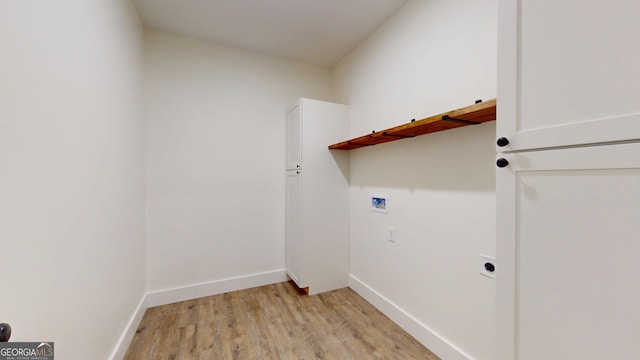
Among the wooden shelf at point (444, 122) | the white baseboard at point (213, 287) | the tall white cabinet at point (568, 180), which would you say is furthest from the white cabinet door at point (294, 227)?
the tall white cabinet at point (568, 180)

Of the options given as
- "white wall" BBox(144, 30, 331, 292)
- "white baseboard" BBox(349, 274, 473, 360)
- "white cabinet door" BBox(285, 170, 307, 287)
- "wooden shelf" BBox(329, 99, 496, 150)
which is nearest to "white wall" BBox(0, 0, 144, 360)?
"white wall" BBox(144, 30, 331, 292)

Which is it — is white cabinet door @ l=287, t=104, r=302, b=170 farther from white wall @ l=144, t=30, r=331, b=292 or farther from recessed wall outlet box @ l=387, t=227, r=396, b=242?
recessed wall outlet box @ l=387, t=227, r=396, b=242

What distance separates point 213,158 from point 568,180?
260 cm

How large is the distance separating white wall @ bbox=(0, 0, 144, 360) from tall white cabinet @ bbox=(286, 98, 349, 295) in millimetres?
1413

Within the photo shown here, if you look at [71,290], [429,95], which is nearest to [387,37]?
[429,95]

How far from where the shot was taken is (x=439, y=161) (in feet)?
5.49

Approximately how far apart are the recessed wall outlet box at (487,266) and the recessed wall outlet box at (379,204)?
845 mm

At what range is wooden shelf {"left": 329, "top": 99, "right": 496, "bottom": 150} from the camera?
1184mm

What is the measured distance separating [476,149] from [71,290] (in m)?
2.17

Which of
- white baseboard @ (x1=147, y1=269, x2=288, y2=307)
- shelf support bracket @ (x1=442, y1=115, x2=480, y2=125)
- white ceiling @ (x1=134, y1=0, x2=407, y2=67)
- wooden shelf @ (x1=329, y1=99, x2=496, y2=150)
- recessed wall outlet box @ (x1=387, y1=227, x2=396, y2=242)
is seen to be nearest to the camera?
wooden shelf @ (x1=329, y1=99, x2=496, y2=150)

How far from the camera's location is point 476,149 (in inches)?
56.6

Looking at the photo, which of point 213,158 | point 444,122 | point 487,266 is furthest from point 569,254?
point 213,158

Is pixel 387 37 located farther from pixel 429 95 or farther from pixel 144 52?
pixel 144 52

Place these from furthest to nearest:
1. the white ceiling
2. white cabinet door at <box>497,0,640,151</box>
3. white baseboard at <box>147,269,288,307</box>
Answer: white baseboard at <box>147,269,288,307</box> < the white ceiling < white cabinet door at <box>497,0,640,151</box>
